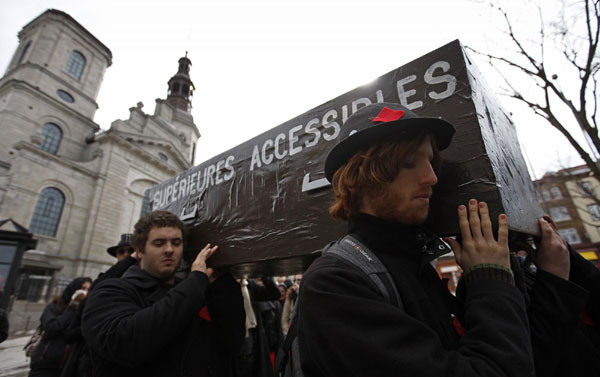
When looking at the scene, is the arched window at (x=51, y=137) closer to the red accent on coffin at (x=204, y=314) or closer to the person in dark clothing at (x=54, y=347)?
the person in dark clothing at (x=54, y=347)

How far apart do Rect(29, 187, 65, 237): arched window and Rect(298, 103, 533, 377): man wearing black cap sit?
2257cm

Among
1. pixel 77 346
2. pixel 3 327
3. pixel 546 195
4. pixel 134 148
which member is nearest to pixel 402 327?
pixel 77 346

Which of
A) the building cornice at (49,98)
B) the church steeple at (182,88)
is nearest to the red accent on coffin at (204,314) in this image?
the building cornice at (49,98)

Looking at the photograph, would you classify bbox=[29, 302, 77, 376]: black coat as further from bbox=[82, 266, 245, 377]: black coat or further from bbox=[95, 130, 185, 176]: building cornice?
bbox=[95, 130, 185, 176]: building cornice

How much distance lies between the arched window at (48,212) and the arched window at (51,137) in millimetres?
5600

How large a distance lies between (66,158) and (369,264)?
24.1m

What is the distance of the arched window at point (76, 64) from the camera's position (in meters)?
24.5

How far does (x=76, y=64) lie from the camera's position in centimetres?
2512

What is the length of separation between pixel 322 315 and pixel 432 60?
1347mm

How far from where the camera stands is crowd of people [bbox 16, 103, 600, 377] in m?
0.79

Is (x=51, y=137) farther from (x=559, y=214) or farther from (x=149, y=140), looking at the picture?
(x=559, y=214)

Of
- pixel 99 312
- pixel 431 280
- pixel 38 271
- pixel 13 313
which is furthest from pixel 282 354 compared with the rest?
pixel 38 271

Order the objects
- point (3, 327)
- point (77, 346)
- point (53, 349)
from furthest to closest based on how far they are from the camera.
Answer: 1. point (3, 327)
2. point (53, 349)
3. point (77, 346)

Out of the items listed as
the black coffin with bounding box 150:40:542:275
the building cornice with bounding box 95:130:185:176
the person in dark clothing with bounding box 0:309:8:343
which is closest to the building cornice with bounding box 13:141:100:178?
the building cornice with bounding box 95:130:185:176
